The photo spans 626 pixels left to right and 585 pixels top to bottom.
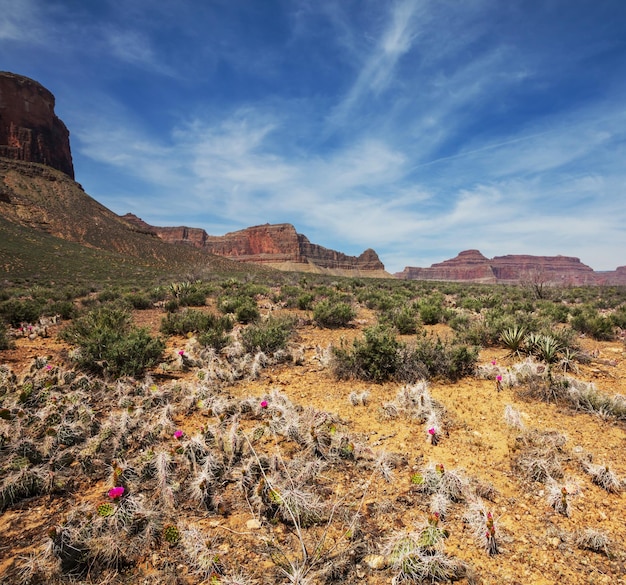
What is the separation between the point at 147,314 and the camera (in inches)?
460

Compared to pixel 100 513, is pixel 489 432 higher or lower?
lower

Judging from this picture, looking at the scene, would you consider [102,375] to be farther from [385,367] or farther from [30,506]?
[385,367]

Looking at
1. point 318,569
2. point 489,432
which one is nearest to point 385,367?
point 489,432

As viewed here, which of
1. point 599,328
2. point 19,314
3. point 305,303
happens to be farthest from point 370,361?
point 19,314

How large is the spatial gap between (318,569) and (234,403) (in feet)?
8.76

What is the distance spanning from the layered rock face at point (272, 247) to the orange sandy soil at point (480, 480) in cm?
14911

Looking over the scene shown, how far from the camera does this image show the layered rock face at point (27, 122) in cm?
7619

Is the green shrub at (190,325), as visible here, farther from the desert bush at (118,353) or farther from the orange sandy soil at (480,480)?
the orange sandy soil at (480,480)

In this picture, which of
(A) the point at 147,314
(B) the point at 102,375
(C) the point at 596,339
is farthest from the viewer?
(A) the point at 147,314

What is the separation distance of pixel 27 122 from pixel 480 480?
110610 millimetres

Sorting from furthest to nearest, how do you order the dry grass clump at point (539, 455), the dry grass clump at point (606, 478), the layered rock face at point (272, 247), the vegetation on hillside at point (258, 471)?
1. the layered rock face at point (272, 247)
2. the dry grass clump at point (539, 455)
3. the dry grass clump at point (606, 478)
4. the vegetation on hillside at point (258, 471)

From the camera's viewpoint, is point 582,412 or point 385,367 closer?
A: point 582,412

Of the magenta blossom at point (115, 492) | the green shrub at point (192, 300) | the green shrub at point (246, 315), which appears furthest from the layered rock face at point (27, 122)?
the magenta blossom at point (115, 492)

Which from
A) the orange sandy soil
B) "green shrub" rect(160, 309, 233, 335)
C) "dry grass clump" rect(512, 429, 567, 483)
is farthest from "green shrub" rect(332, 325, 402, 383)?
"green shrub" rect(160, 309, 233, 335)
